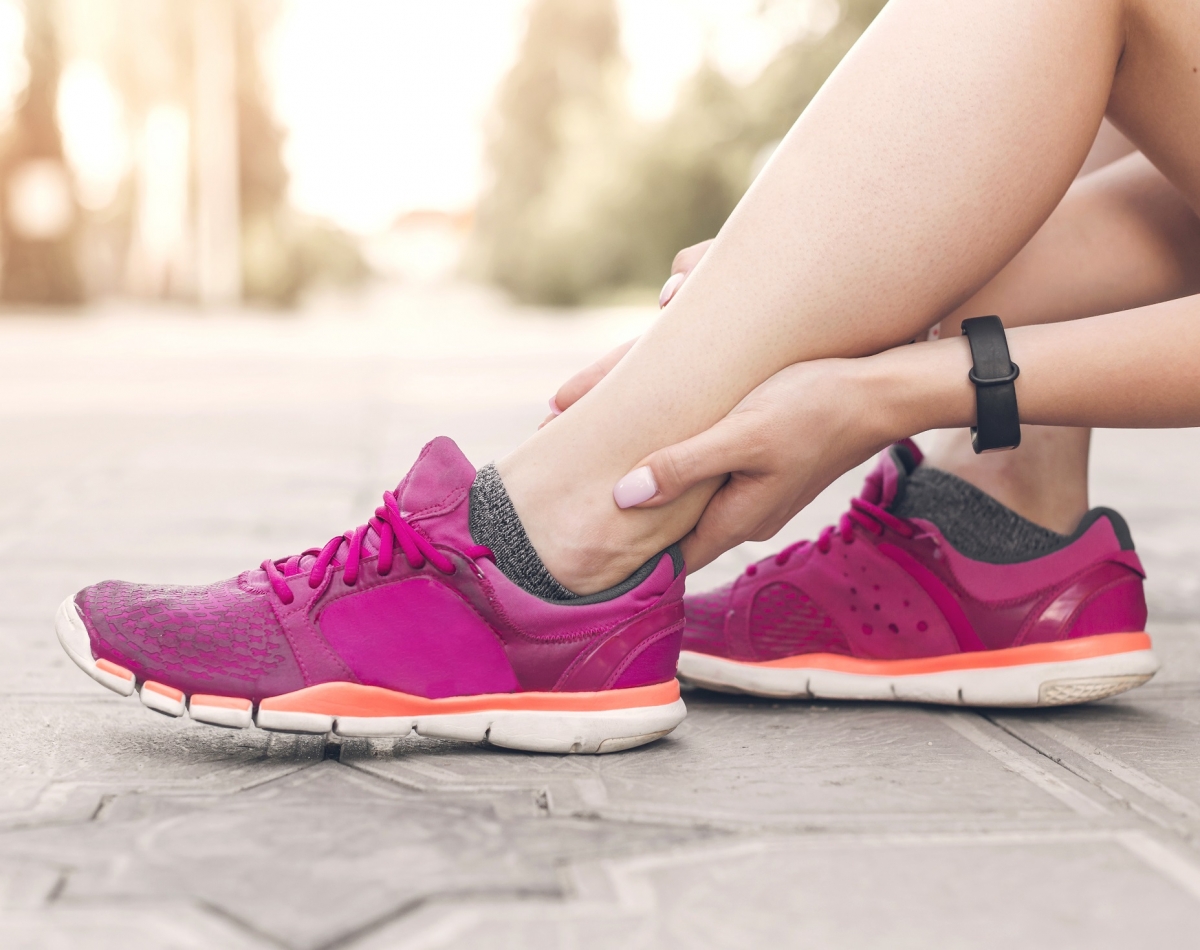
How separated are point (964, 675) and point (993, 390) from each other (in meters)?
0.35

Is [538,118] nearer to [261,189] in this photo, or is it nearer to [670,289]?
[261,189]

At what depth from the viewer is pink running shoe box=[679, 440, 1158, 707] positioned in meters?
1.36

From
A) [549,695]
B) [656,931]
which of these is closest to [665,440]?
[549,695]

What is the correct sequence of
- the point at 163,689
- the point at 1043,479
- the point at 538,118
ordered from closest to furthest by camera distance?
the point at 163,689 < the point at 1043,479 < the point at 538,118

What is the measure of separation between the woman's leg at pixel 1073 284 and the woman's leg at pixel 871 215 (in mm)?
200

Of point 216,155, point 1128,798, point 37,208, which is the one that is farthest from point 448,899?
point 216,155

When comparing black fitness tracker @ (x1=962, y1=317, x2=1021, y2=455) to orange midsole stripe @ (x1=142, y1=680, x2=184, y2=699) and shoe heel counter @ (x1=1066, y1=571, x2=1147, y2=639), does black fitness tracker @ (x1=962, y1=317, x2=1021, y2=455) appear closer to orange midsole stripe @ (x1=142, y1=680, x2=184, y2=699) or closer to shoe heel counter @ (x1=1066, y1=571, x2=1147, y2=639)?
shoe heel counter @ (x1=1066, y1=571, x2=1147, y2=639)

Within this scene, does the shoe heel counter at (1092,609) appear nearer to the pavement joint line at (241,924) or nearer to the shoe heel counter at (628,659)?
the shoe heel counter at (628,659)

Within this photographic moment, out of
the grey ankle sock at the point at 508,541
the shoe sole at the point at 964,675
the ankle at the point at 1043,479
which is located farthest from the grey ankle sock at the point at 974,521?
the grey ankle sock at the point at 508,541

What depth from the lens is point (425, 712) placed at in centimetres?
119

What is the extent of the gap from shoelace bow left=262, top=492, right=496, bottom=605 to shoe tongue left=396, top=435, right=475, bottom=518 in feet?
0.05

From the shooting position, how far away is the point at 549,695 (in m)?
1.20

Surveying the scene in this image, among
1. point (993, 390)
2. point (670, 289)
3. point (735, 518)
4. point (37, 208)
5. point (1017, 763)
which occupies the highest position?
point (37, 208)

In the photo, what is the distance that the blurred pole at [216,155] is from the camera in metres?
22.3
